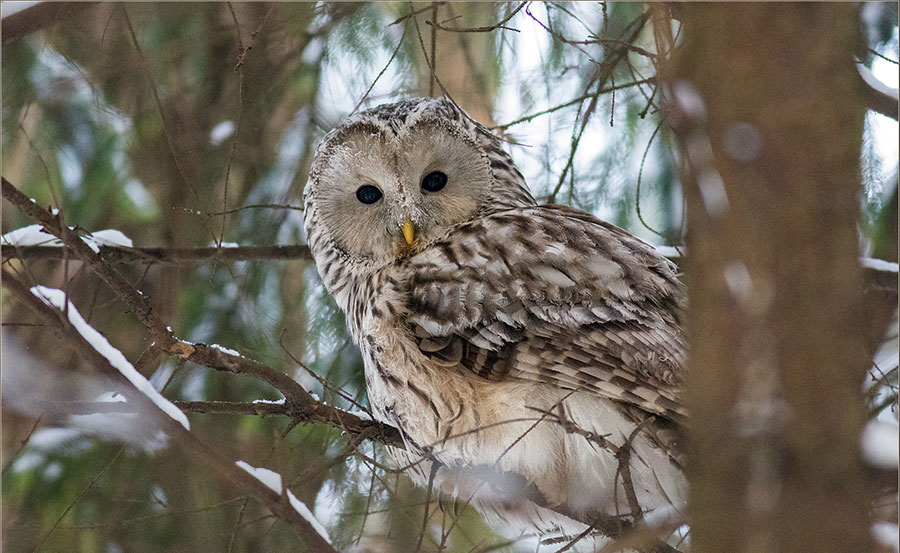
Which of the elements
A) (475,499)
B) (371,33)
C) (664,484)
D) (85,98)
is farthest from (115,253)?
(664,484)

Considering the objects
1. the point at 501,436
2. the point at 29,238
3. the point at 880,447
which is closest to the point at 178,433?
the point at 501,436

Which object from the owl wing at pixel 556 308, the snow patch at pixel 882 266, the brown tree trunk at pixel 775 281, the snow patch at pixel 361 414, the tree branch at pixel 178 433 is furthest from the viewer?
the snow patch at pixel 882 266

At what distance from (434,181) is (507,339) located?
74cm

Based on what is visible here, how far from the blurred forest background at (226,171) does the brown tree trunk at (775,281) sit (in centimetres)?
150

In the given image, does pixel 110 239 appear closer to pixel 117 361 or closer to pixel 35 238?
pixel 35 238

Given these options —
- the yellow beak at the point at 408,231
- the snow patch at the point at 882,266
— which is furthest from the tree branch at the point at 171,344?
the snow patch at the point at 882,266

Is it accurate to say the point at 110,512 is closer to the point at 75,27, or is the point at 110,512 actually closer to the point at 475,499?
the point at 475,499

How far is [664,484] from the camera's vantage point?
2.04 metres

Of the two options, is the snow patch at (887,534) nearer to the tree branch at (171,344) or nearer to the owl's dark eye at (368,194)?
the tree branch at (171,344)

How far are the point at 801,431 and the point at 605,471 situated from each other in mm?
1132

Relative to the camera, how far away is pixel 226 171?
2766 mm

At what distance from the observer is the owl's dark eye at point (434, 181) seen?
2.70 meters

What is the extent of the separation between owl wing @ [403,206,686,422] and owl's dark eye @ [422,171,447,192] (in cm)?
27

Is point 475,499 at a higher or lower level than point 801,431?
higher
